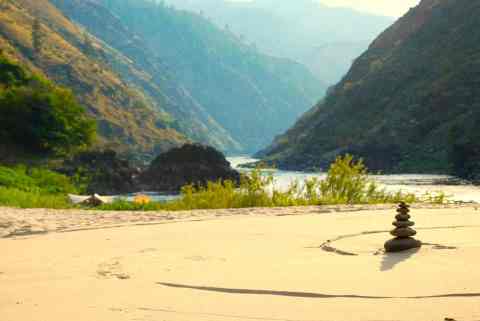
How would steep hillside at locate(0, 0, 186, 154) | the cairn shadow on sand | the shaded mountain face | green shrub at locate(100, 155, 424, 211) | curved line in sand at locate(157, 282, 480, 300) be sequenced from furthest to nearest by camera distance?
1. steep hillside at locate(0, 0, 186, 154)
2. the shaded mountain face
3. green shrub at locate(100, 155, 424, 211)
4. the cairn shadow on sand
5. curved line in sand at locate(157, 282, 480, 300)

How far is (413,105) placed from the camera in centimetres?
12850

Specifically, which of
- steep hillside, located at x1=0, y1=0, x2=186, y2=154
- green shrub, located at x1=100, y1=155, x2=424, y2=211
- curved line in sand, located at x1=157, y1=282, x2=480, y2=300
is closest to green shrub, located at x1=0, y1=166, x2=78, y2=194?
green shrub, located at x1=100, y1=155, x2=424, y2=211

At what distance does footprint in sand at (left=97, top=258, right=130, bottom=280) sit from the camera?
9035 millimetres

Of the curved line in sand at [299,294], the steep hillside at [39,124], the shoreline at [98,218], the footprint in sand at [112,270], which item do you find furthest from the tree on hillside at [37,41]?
the curved line in sand at [299,294]

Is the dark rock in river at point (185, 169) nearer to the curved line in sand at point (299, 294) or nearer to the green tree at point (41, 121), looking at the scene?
the green tree at point (41, 121)

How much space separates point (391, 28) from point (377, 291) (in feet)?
571

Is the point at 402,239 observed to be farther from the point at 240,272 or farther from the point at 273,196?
the point at 273,196

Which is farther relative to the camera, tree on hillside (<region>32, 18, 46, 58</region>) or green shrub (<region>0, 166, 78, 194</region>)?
tree on hillside (<region>32, 18, 46, 58</region>)

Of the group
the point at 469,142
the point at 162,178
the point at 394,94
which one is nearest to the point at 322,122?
the point at 394,94

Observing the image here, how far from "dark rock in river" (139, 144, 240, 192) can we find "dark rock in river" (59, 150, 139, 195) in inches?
159

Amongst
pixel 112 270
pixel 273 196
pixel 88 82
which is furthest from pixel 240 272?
pixel 88 82

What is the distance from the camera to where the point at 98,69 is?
173875 mm

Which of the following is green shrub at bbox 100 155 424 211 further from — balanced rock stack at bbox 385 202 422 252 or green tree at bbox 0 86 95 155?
green tree at bbox 0 86 95 155

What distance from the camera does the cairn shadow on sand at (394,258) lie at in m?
8.82
